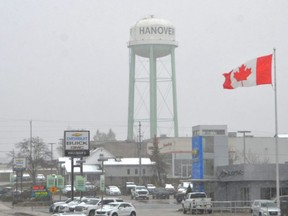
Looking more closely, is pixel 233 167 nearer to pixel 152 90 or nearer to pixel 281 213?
pixel 281 213

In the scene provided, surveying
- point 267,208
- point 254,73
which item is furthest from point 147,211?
point 254,73

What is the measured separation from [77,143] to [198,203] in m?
13.4

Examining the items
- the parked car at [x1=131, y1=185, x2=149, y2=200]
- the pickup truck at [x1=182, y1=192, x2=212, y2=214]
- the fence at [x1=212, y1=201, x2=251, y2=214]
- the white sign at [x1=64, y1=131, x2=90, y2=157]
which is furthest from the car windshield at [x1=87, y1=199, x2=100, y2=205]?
the parked car at [x1=131, y1=185, x2=149, y2=200]

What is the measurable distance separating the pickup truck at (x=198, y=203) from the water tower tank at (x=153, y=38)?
76201 mm

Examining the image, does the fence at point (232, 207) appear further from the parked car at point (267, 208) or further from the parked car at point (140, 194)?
the parked car at point (140, 194)

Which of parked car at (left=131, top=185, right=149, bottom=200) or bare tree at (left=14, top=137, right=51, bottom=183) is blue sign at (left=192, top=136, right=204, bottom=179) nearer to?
parked car at (left=131, top=185, right=149, bottom=200)

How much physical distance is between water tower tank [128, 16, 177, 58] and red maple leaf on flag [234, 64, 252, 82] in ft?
295

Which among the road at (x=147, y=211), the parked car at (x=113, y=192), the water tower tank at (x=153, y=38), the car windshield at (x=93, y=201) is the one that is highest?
the water tower tank at (x=153, y=38)

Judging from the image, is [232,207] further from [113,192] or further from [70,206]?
[113,192]

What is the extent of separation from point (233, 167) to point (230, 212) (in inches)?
155

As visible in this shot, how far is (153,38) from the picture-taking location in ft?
460

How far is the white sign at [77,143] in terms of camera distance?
7094 centimetres

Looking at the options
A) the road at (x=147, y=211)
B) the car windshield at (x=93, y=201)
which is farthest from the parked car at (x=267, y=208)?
the car windshield at (x=93, y=201)

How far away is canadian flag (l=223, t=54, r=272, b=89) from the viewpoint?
47375 millimetres
